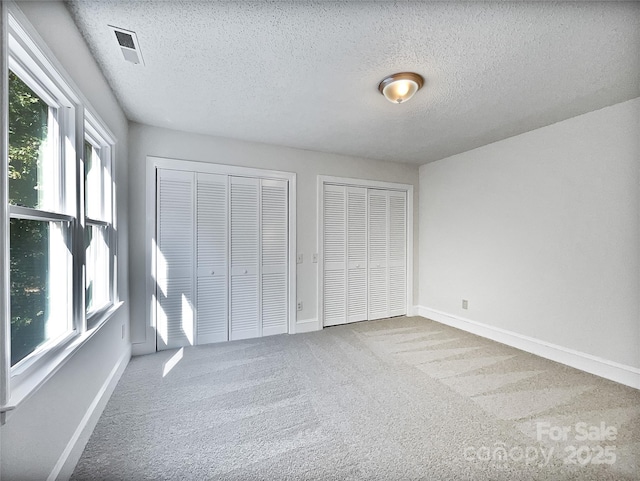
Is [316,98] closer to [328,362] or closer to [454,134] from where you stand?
[454,134]

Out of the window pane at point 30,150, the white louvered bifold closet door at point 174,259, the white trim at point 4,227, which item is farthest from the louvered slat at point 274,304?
the white trim at point 4,227

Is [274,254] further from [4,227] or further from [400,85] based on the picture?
[4,227]

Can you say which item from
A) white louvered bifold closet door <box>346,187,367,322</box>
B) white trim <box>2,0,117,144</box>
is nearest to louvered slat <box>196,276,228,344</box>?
white louvered bifold closet door <box>346,187,367,322</box>

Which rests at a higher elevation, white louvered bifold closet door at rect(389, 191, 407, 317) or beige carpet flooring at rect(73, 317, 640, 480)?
white louvered bifold closet door at rect(389, 191, 407, 317)

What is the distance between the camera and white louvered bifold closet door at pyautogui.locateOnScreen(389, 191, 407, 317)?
13.8 feet

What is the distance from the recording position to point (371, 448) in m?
1.57

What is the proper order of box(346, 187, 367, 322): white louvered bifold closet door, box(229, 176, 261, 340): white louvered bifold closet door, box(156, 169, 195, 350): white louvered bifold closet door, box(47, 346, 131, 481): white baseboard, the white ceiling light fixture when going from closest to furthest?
1. box(47, 346, 131, 481): white baseboard
2. the white ceiling light fixture
3. box(156, 169, 195, 350): white louvered bifold closet door
4. box(229, 176, 261, 340): white louvered bifold closet door
5. box(346, 187, 367, 322): white louvered bifold closet door

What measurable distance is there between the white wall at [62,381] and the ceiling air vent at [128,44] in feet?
0.65

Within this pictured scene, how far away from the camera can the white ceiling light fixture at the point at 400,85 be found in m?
1.90

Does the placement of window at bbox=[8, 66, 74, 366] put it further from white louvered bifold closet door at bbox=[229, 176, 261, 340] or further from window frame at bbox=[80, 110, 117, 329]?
white louvered bifold closet door at bbox=[229, 176, 261, 340]

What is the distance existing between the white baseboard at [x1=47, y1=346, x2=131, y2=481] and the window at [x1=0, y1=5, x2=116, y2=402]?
1.67 ft

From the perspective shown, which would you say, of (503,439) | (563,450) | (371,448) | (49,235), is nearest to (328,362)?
(371,448)

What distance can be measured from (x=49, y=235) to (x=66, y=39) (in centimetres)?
104

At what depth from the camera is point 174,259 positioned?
2957 millimetres
